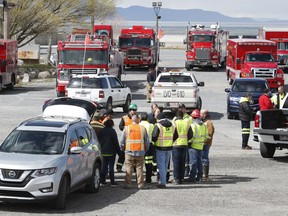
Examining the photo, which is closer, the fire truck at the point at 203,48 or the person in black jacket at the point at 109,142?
the person in black jacket at the point at 109,142

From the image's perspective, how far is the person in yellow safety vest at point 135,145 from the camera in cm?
1773

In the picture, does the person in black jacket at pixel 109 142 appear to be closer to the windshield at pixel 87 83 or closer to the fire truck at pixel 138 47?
the windshield at pixel 87 83

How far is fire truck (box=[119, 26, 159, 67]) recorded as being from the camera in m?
62.0

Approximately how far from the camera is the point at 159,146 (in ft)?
59.6

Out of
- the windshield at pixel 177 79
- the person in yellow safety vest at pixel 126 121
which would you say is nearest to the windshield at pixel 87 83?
the windshield at pixel 177 79

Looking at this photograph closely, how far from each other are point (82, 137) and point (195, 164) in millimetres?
3110

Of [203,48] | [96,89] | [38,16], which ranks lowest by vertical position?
[96,89]

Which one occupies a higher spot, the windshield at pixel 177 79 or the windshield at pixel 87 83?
the windshield at pixel 177 79

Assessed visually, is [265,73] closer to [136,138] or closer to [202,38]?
[202,38]

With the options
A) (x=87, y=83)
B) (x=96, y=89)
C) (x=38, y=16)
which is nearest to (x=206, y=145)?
(x=96, y=89)

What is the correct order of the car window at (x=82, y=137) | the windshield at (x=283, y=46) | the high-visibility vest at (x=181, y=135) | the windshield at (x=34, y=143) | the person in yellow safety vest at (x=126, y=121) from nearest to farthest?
the windshield at (x=34, y=143), the car window at (x=82, y=137), the high-visibility vest at (x=181, y=135), the person in yellow safety vest at (x=126, y=121), the windshield at (x=283, y=46)

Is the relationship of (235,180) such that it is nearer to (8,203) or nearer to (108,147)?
(108,147)

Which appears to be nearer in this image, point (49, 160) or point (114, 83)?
point (49, 160)

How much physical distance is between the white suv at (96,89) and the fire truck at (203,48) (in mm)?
29449
